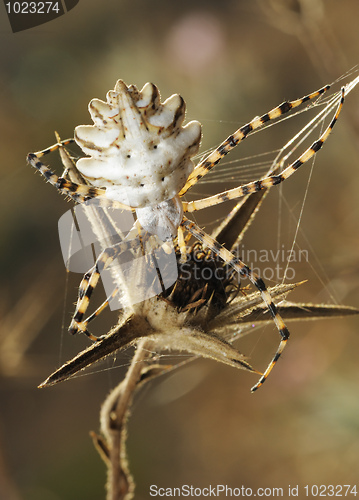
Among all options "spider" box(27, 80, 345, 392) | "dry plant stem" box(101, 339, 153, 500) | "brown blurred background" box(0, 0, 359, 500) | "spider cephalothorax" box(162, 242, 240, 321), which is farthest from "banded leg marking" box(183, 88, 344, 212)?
"brown blurred background" box(0, 0, 359, 500)

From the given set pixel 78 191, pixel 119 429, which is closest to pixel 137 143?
pixel 78 191

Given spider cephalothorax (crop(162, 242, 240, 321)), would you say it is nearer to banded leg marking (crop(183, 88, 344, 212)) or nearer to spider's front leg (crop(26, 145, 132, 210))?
banded leg marking (crop(183, 88, 344, 212))

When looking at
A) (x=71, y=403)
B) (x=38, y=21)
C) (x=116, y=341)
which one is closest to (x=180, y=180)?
(x=116, y=341)

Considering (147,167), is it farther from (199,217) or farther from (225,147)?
(199,217)

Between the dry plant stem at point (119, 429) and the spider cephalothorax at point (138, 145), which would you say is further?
the dry plant stem at point (119, 429)

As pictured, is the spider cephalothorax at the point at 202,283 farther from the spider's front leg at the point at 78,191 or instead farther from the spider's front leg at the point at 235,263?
the spider's front leg at the point at 78,191

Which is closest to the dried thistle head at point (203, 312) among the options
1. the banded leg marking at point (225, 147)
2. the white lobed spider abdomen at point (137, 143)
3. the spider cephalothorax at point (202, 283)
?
the spider cephalothorax at point (202, 283)

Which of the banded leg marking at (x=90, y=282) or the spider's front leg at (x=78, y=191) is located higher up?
the spider's front leg at (x=78, y=191)
